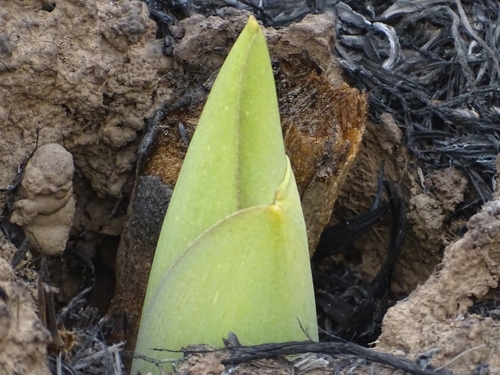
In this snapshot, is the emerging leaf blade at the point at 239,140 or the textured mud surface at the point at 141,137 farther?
the textured mud surface at the point at 141,137

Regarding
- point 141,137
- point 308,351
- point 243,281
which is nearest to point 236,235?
point 243,281

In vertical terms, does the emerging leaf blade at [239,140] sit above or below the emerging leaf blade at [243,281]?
above

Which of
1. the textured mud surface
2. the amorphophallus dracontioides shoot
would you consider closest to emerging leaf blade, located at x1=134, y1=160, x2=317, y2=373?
the amorphophallus dracontioides shoot

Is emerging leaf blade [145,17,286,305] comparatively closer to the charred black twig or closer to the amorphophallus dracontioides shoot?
the amorphophallus dracontioides shoot

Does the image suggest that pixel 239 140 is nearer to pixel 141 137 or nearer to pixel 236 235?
pixel 236 235

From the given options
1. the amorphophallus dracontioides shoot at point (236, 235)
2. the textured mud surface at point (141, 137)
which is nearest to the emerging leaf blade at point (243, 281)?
the amorphophallus dracontioides shoot at point (236, 235)

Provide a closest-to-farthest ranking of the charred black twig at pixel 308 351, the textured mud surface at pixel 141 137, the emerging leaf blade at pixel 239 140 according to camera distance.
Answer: the charred black twig at pixel 308 351 < the emerging leaf blade at pixel 239 140 < the textured mud surface at pixel 141 137

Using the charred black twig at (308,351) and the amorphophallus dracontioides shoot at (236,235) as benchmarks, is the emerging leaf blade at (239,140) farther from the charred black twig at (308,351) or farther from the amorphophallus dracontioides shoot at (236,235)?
the charred black twig at (308,351)

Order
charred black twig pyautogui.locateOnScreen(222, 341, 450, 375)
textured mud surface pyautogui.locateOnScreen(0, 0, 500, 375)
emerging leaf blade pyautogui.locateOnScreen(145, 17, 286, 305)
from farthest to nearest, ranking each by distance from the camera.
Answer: textured mud surface pyautogui.locateOnScreen(0, 0, 500, 375)
emerging leaf blade pyautogui.locateOnScreen(145, 17, 286, 305)
charred black twig pyautogui.locateOnScreen(222, 341, 450, 375)
